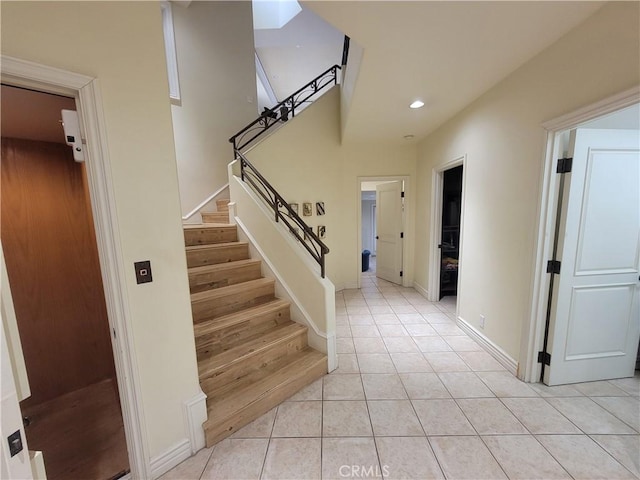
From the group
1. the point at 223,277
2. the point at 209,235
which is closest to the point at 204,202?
the point at 209,235

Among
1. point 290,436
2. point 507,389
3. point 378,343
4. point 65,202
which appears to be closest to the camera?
point 290,436

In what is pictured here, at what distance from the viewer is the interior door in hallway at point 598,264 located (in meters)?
1.90

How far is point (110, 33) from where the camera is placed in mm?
1174

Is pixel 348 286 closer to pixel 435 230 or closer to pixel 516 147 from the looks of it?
pixel 435 230

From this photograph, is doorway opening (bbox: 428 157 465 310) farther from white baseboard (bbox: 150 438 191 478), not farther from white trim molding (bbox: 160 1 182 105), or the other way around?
white trim molding (bbox: 160 1 182 105)

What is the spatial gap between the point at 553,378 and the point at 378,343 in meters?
1.49

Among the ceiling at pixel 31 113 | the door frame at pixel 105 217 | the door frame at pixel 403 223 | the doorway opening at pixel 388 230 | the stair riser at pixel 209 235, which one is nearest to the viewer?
the door frame at pixel 105 217

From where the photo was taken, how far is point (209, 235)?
306 centimetres

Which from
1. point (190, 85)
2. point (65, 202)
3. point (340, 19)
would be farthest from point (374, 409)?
point (190, 85)

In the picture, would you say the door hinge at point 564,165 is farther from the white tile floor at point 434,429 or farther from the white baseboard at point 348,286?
the white baseboard at point 348,286

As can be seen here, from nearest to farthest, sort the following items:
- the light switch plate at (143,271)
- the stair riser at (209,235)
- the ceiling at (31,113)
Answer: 1. the light switch plate at (143,271)
2. the ceiling at (31,113)
3. the stair riser at (209,235)

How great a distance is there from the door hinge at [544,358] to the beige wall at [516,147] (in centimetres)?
14

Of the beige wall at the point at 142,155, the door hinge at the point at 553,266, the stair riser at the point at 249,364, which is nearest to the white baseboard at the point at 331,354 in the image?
the stair riser at the point at 249,364

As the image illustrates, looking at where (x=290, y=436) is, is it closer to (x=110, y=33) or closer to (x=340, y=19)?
(x=110, y=33)
